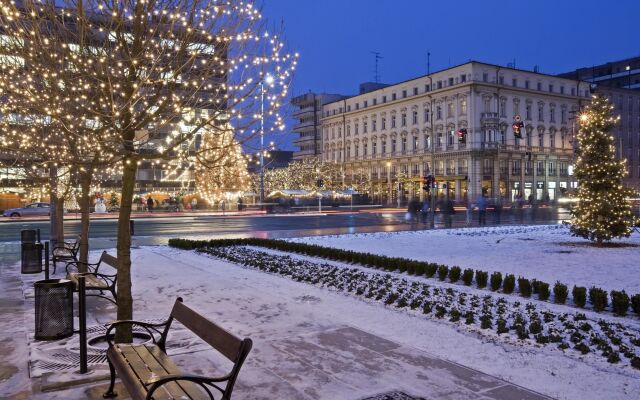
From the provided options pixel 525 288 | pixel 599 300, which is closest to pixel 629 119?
pixel 525 288

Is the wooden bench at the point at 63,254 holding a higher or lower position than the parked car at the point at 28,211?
lower

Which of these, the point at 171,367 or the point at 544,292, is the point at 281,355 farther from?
the point at 544,292

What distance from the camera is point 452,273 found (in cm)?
1222

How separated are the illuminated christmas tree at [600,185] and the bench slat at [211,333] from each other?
19.1 m

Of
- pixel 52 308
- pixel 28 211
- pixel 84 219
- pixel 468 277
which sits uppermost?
pixel 84 219

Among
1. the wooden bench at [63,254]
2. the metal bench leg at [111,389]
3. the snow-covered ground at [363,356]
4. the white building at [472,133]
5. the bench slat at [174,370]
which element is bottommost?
the snow-covered ground at [363,356]

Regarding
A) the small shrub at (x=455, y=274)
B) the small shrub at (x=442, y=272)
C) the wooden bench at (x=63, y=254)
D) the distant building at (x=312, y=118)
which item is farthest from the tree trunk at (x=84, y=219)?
the distant building at (x=312, y=118)

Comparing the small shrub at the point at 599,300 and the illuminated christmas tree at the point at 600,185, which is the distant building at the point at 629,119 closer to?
the illuminated christmas tree at the point at 600,185

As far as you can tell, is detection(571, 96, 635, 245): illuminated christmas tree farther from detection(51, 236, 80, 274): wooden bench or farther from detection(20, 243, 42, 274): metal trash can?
detection(20, 243, 42, 274): metal trash can

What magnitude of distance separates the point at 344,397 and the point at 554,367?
8.99ft

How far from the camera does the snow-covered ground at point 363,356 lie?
18.5 feet

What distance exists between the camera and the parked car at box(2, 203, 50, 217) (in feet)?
135

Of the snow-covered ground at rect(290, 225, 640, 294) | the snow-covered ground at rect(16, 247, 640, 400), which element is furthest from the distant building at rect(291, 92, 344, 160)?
the snow-covered ground at rect(16, 247, 640, 400)

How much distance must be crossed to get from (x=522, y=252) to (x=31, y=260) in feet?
48.0
